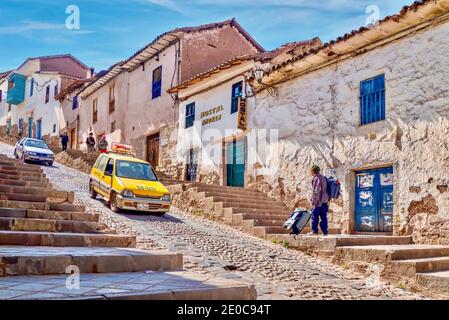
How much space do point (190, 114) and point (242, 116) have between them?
4.48 metres

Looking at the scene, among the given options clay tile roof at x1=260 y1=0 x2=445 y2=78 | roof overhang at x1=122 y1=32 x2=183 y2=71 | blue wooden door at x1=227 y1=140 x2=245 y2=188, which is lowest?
blue wooden door at x1=227 y1=140 x2=245 y2=188

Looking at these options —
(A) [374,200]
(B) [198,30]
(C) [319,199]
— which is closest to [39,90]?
A: (B) [198,30]

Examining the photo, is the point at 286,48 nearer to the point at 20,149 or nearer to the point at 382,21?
the point at 382,21

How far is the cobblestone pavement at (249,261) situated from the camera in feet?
20.7

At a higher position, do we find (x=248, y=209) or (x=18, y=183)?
(x=18, y=183)

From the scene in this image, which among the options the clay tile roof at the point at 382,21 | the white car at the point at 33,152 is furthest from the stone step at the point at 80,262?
the white car at the point at 33,152

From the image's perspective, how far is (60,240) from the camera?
6133 mm

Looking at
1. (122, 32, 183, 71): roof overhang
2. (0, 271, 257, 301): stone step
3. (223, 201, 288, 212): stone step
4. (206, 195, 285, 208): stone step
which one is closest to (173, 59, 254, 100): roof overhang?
(122, 32, 183, 71): roof overhang

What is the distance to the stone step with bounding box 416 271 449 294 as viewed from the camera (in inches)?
257

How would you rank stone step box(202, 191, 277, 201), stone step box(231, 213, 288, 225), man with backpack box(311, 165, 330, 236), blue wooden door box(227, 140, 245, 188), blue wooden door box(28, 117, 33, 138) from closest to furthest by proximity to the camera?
man with backpack box(311, 165, 330, 236)
stone step box(231, 213, 288, 225)
stone step box(202, 191, 277, 201)
blue wooden door box(227, 140, 245, 188)
blue wooden door box(28, 117, 33, 138)

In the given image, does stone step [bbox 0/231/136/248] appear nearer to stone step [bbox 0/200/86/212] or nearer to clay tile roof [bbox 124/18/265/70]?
stone step [bbox 0/200/86/212]

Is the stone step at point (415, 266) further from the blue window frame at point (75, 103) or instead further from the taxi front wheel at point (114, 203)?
the blue window frame at point (75, 103)
